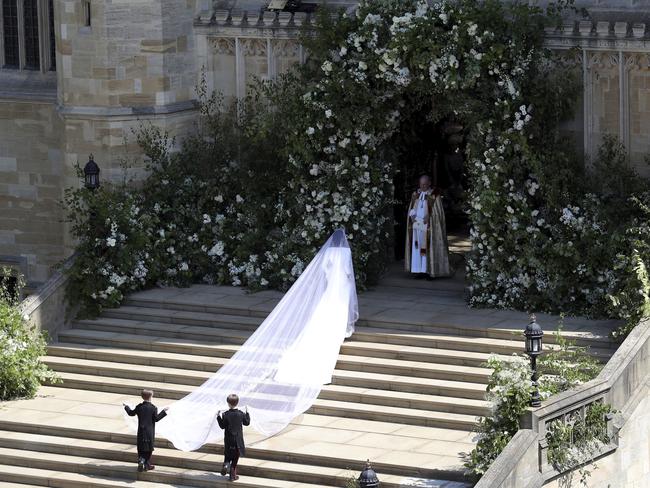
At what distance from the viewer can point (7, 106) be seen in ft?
108

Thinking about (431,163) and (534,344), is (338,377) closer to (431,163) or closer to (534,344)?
(534,344)

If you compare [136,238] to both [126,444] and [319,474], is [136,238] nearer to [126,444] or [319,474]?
[126,444]

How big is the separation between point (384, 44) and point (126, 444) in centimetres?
695

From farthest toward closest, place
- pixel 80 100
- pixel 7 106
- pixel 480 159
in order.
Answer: pixel 7 106
pixel 80 100
pixel 480 159

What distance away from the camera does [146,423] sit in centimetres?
2519

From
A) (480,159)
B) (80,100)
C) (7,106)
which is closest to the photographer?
(480,159)

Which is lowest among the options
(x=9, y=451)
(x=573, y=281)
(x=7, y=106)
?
(x=9, y=451)

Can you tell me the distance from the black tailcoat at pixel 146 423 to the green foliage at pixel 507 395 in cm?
396

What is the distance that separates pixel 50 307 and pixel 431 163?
665 centimetres

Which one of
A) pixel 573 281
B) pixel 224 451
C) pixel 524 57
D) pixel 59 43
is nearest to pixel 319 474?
pixel 224 451

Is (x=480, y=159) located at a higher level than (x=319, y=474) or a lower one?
higher

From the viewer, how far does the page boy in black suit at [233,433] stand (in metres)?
24.7

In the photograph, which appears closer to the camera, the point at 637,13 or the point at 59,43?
the point at 637,13

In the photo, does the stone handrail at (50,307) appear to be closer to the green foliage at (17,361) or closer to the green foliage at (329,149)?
the green foliage at (329,149)
